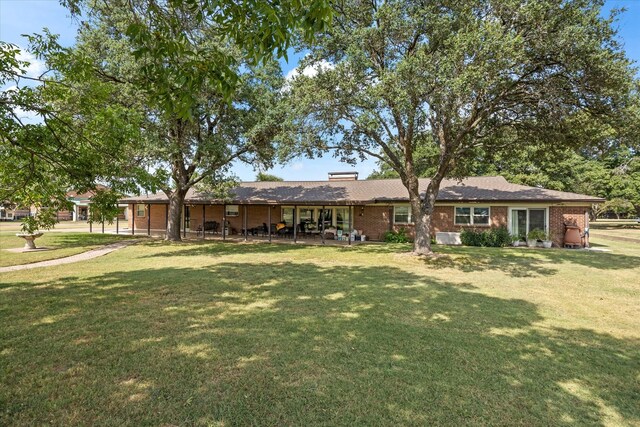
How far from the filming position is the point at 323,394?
3.44m

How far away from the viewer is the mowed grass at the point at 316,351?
3197 millimetres

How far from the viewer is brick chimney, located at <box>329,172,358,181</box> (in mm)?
26328

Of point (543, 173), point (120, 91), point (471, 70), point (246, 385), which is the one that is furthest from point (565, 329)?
point (543, 173)

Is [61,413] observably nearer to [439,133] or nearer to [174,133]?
[439,133]

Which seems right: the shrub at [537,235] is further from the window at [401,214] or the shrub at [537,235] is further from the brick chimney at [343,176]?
the brick chimney at [343,176]

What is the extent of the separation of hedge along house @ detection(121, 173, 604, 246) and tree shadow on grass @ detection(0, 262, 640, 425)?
1098 cm

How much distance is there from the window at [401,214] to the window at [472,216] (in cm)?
267

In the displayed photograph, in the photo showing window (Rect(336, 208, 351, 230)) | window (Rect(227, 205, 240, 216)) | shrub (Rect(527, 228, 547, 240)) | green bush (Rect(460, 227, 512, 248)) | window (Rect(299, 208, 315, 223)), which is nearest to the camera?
shrub (Rect(527, 228, 547, 240))

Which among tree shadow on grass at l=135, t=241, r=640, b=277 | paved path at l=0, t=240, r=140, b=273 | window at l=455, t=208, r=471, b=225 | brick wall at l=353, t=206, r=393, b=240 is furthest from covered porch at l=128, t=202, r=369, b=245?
window at l=455, t=208, r=471, b=225

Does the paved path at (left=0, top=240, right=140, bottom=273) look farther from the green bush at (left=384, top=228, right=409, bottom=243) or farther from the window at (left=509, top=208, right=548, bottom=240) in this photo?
the window at (left=509, top=208, right=548, bottom=240)

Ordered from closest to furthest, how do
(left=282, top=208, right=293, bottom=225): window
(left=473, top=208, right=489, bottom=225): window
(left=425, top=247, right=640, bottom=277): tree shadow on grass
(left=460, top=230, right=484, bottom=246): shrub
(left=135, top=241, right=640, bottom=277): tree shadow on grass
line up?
(left=425, top=247, right=640, bottom=277): tree shadow on grass, (left=135, top=241, right=640, bottom=277): tree shadow on grass, (left=460, top=230, right=484, bottom=246): shrub, (left=473, top=208, right=489, bottom=225): window, (left=282, top=208, right=293, bottom=225): window

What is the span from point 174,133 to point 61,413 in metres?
17.1

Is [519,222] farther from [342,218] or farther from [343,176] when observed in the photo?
[343,176]

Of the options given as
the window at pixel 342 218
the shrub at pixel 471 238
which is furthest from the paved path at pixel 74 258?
the shrub at pixel 471 238
